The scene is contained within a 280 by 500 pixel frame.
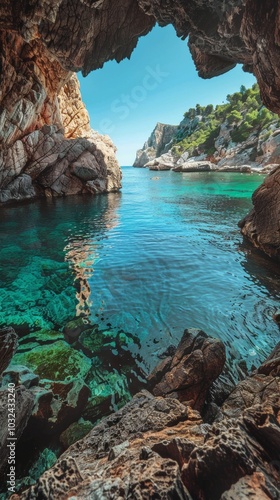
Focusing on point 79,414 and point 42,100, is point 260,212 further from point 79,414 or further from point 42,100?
point 42,100

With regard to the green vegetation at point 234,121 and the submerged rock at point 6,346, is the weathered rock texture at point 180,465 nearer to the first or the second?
the submerged rock at point 6,346

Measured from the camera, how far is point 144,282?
10500 millimetres

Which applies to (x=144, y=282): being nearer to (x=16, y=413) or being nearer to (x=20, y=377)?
(x=20, y=377)

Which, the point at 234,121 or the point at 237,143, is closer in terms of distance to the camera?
the point at 237,143

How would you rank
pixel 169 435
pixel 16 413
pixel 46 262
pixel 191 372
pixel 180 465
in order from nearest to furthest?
pixel 180 465 → pixel 169 435 → pixel 16 413 → pixel 191 372 → pixel 46 262

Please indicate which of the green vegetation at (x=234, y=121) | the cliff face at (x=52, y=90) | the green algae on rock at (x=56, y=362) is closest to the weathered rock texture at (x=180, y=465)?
the green algae on rock at (x=56, y=362)

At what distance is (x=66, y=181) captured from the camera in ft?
112

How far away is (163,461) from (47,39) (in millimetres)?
21788

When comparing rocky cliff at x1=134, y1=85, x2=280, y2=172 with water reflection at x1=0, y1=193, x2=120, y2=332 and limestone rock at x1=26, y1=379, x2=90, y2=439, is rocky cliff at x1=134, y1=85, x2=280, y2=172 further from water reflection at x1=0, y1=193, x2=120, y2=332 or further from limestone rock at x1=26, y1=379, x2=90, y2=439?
limestone rock at x1=26, y1=379, x2=90, y2=439

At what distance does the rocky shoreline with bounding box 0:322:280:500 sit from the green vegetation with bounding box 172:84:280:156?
8156cm

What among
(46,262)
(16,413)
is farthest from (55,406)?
(46,262)

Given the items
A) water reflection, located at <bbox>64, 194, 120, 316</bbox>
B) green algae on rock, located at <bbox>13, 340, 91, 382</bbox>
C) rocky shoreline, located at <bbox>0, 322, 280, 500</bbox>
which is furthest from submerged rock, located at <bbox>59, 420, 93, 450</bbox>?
water reflection, located at <bbox>64, 194, 120, 316</bbox>

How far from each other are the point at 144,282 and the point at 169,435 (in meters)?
7.36

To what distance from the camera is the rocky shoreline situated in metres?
2.21
